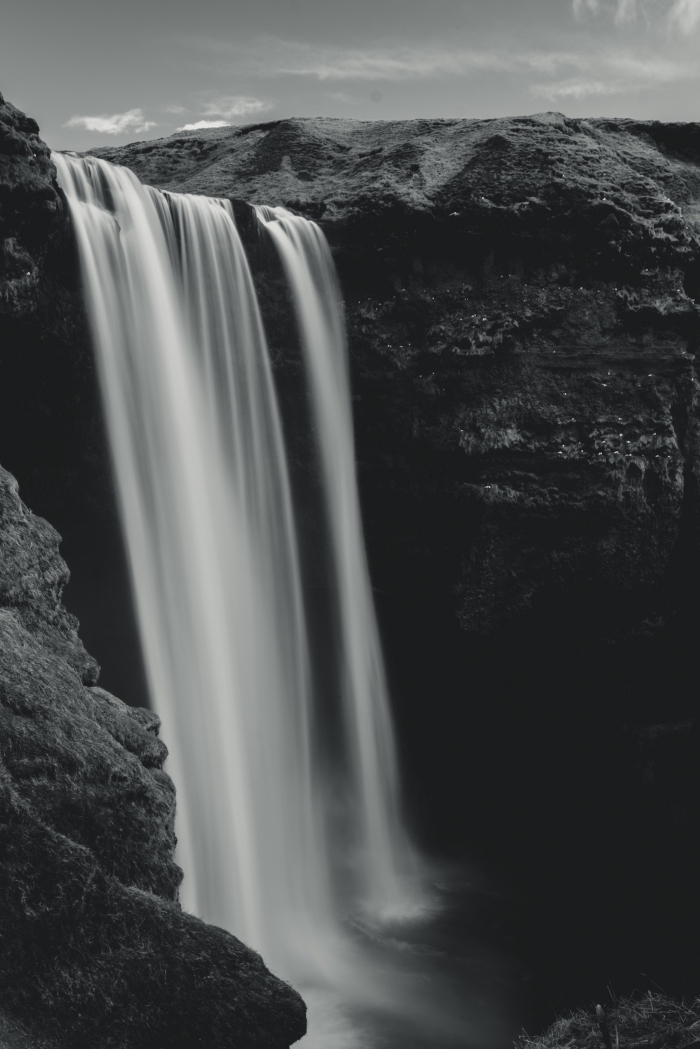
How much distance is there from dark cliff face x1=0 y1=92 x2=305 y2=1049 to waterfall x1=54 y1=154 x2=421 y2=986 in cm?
265

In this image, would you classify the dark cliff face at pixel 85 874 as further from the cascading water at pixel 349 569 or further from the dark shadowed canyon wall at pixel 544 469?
the cascading water at pixel 349 569

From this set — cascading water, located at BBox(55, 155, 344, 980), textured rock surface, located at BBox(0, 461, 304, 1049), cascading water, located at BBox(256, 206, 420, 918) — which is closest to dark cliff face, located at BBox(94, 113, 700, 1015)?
cascading water, located at BBox(256, 206, 420, 918)

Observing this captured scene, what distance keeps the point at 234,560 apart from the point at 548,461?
4.19 m

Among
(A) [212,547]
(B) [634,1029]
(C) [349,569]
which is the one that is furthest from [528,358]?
(B) [634,1029]

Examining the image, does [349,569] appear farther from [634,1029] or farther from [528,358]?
[634,1029]

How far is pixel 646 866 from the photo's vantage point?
11.9 m

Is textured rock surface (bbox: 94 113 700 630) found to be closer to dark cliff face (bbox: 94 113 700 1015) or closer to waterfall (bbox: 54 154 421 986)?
dark cliff face (bbox: 94 113 700 1015)

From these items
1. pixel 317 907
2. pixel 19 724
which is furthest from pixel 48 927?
pixel 317 907

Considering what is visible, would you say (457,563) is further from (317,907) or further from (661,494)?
(317,907)

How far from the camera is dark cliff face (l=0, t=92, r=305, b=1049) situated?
174 inches

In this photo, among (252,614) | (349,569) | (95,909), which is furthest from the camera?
(349,569)

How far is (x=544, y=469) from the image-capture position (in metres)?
11.5

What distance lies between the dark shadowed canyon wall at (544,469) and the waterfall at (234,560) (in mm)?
399

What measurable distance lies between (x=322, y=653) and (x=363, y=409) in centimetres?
329
